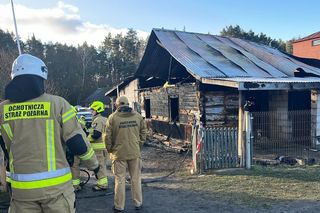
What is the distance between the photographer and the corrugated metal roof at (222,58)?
516 inches

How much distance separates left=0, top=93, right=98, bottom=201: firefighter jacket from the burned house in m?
7.57

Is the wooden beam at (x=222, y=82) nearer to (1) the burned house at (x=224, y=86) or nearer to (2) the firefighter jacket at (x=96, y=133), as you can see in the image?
(1) the burned house at (x=224, y=86)

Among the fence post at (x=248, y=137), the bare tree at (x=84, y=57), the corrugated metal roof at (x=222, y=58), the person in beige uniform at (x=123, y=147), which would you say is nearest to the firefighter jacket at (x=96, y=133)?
the person in beige uniform at (x=123, y=147)

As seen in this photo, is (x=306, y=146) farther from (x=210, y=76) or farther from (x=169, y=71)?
(x=169, y=71)

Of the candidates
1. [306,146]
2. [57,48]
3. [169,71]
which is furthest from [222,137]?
[57,48]

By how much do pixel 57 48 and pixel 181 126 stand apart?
4131 centimetres

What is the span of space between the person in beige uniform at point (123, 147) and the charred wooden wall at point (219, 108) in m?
7.41

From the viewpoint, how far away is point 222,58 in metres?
14.5

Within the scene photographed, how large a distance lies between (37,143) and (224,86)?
1088cm

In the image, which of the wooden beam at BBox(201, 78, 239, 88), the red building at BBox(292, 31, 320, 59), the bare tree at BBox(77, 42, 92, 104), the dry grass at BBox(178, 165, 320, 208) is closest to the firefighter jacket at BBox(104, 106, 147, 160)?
the dry grass at BBox(178, 165, 320, 208)

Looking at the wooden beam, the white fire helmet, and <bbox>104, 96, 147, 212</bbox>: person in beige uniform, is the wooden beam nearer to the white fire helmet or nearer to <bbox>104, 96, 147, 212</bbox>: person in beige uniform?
<bbox>104, 96, 147, 212</bbox>: person in beige uniform

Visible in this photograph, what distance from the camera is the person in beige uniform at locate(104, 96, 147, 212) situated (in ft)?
19.1

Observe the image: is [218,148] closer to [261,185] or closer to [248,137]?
[248,137]

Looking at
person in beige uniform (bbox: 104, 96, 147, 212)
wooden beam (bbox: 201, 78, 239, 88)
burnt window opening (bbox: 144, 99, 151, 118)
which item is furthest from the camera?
burnt window opening (bbox: 144, 99, 151, 118)
